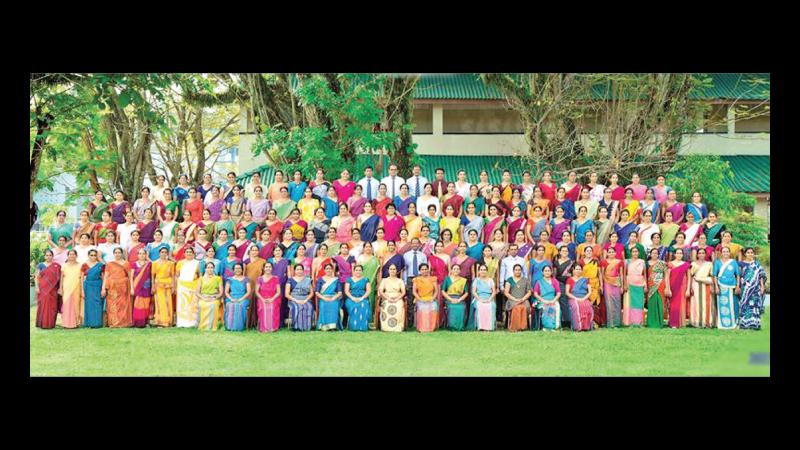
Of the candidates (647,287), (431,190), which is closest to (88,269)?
(431,190)

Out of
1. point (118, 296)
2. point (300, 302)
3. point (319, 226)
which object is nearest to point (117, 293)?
point (118, 296)

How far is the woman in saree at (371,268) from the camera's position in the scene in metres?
9.21

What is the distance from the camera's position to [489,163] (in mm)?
16453

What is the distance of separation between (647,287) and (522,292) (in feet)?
5.13

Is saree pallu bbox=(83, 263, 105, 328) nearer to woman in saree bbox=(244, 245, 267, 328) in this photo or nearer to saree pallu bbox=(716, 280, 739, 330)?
woman in saree bbox=(244, 245, 267, 328)

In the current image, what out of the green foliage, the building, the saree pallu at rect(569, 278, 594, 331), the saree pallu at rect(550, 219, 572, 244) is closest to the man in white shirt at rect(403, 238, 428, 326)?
the saree pallu at rect(550, 219, 572, 244)

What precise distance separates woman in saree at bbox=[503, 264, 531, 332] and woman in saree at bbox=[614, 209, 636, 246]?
57.7 inches

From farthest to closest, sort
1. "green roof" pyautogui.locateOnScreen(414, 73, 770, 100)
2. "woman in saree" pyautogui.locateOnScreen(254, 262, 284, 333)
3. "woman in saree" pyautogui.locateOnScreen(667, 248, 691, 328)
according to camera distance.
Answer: "green roof" pyautogui.locateOnScreen(414, 73, 770, 100), "woman in saree" pyautogui.locateOnScreen(667, 248, 691, 328), "woman in saree" pyautogui.locateOnScreen(254, 262, 284, 333)

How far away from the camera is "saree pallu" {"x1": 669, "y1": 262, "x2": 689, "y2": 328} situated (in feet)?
30.6

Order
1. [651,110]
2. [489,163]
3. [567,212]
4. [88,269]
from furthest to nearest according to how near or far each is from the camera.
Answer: [489,163] < [651,110] < [567,212] < [88,269]

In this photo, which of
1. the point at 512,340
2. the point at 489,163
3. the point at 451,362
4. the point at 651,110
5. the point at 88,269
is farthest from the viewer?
the point at 489,163

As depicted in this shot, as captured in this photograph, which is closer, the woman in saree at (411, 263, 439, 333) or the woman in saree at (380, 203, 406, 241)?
the woman in saree at (411, 263, 439, 333)

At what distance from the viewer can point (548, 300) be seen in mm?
9016

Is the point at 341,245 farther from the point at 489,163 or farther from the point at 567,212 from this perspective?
the point at 489,163
